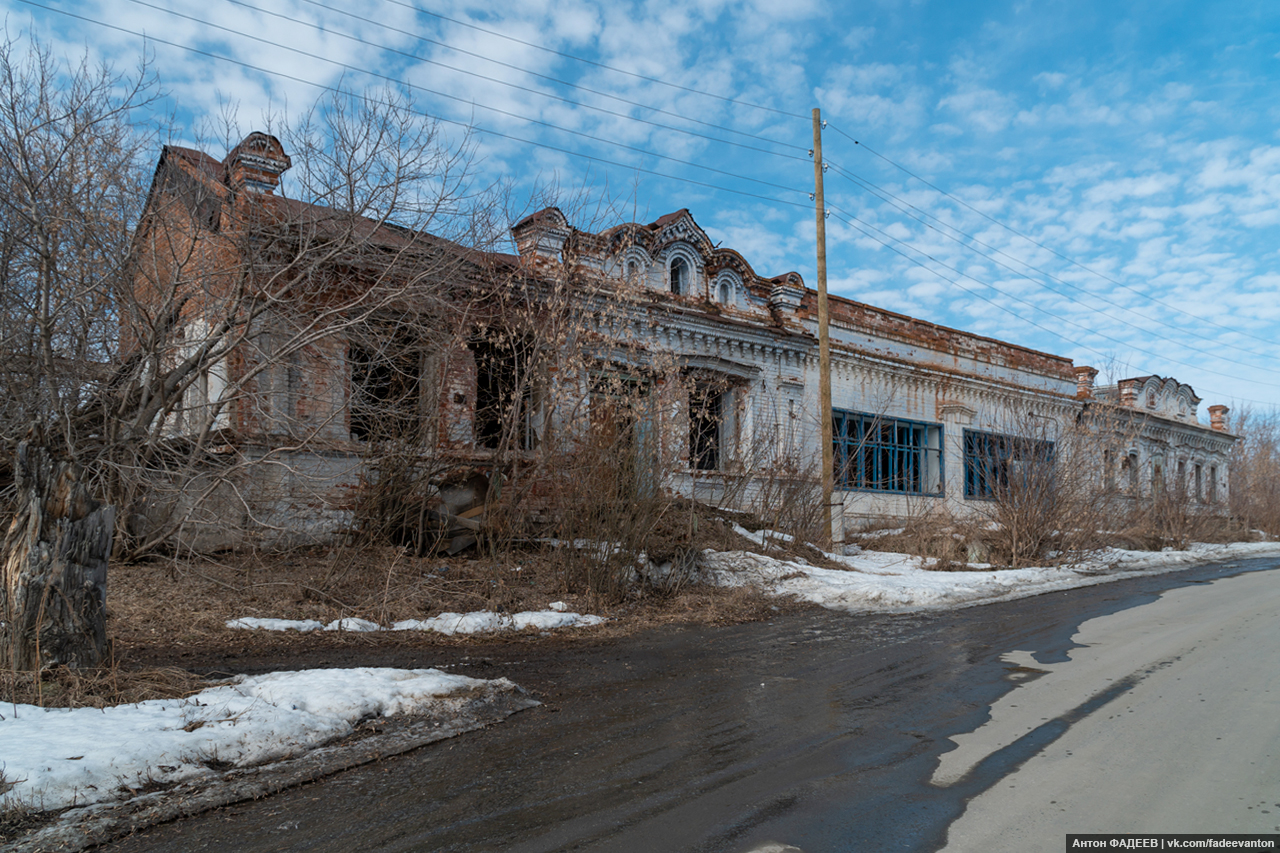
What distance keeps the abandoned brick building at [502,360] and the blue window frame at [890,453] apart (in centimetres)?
9

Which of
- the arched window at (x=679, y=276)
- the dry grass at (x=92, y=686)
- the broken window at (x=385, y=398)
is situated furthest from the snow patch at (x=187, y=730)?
the arched window at (x=679, y=276)

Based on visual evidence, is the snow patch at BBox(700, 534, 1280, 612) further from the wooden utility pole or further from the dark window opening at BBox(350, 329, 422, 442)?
the dark window opening at BBox(350, 329, 422, 442)

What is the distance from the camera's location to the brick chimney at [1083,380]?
105 ft

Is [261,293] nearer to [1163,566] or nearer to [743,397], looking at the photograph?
[743,397]

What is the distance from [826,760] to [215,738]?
146 inches

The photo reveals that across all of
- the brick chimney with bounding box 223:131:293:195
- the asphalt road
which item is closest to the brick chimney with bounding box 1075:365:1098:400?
the asphalt road

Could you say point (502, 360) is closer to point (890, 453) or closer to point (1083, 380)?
→ point (890, 453)

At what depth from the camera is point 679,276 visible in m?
19.8

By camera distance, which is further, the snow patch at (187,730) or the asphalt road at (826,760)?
the snow patch at (187,730)

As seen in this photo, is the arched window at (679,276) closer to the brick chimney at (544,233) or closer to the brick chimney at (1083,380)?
the brick chimney at (544,233)

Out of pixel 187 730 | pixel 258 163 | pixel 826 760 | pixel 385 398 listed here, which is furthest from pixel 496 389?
pixel 826 760

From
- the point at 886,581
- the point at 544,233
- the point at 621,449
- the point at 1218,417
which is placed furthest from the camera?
the point at 1218,417

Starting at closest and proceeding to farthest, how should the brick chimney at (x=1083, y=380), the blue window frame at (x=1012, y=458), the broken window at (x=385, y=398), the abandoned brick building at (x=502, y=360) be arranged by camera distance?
the abandoned brick building at (x=502, y=360), the broken window at (x=385, y=398), the blue window frame at (x=1012, y=458), the brick chimney at (x=1083, y=380)

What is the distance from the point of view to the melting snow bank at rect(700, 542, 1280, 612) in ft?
41.3
